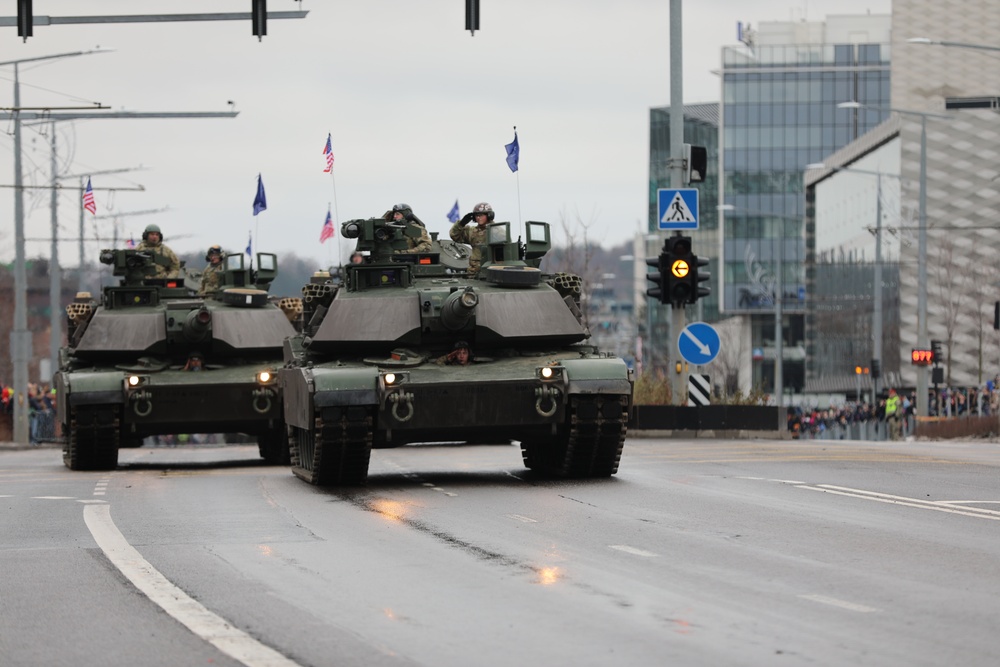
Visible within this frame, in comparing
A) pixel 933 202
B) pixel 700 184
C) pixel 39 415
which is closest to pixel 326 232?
pixel 39 415

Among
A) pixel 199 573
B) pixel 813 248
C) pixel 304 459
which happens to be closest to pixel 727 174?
pixel 813 248

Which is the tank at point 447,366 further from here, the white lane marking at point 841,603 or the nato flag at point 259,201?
the nato flag at point 259,201

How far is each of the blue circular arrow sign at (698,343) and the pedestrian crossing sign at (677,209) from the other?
5.46ft

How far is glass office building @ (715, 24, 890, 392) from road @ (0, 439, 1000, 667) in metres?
90.8

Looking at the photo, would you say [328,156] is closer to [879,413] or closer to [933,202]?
[879,413]

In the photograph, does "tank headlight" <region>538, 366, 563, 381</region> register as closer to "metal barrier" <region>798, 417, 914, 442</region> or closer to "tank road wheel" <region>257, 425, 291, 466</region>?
"tank road wheel" <region>257, 425, 291, 466</region>

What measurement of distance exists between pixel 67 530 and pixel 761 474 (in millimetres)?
8529

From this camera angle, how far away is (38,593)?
10.7 m

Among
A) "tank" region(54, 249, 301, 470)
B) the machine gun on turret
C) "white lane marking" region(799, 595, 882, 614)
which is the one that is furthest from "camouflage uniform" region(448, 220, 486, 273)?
"white lane marking" region(799, 595, 882, 614)

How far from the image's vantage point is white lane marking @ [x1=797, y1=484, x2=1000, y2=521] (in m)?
14.7

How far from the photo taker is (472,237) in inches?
885

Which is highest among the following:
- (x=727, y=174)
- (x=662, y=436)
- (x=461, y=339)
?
(x=727, y=174)

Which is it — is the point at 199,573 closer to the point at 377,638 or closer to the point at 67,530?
the point at 377,638

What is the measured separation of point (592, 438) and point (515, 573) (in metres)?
8.38
